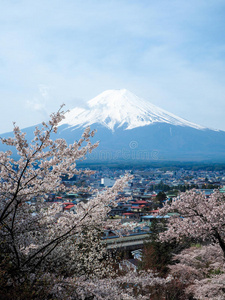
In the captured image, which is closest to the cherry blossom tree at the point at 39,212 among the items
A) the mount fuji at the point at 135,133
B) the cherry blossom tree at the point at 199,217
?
the cherry blossom tree at the point at 199,217

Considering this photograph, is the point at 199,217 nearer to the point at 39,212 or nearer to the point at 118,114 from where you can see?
the point at 39,212

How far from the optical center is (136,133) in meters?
150

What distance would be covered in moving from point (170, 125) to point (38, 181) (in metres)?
164

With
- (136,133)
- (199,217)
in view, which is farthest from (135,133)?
(199,217)

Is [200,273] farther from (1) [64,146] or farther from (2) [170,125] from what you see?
(2) [170,125]

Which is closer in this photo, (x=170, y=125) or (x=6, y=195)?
(x=6, y=195)

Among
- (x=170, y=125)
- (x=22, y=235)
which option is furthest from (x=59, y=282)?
(x=170, y=125)

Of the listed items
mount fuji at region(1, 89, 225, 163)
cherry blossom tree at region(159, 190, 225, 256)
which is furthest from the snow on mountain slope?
cherry blossom tree at region(159, 190, 225, 256)

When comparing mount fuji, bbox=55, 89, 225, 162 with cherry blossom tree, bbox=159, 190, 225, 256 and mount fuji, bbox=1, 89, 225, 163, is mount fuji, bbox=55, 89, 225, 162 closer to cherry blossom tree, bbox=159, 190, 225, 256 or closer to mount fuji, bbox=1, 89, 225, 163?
mount fuji, bbox=1, 89, 225, 163

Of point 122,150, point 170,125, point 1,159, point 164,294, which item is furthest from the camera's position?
point 170,125

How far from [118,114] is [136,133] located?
23.5 m

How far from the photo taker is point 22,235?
353 centimetres

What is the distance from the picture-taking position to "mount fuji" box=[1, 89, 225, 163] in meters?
138

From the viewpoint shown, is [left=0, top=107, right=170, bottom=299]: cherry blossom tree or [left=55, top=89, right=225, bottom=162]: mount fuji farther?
[left=55, top=89, right=225, bottom=162]: mount fuji
